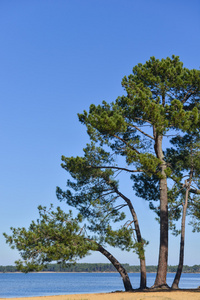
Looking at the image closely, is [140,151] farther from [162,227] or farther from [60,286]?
[60,286]

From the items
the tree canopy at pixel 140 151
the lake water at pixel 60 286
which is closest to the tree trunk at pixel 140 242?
the tree canopy at pixel 140 151

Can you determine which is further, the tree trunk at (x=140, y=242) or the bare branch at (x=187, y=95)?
the bare branch at (x=187, y=95)

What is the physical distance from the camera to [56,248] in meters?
15.4

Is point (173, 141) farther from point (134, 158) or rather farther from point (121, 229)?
point (121, 229)

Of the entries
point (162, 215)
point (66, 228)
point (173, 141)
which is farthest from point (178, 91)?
point (66, 228)

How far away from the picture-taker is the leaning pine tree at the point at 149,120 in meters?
16.0

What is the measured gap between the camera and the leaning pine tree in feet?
52.5

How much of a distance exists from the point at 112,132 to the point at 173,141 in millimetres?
3880

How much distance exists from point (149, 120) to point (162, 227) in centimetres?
461

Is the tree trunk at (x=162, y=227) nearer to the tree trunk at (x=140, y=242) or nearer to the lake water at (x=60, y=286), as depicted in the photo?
the tree trunk at (x=140, y=242)

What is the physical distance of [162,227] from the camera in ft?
54.3

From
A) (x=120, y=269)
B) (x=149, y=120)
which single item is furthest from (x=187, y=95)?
(x=120, y=269)

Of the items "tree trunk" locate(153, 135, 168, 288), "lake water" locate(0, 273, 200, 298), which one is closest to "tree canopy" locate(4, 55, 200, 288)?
"tree trunk" locate(153, 135, 168, 288)

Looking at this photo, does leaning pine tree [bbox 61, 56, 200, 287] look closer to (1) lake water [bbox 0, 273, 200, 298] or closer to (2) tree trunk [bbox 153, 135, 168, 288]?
(2) tree trunk [bbox 153, 135, 168, 288]
